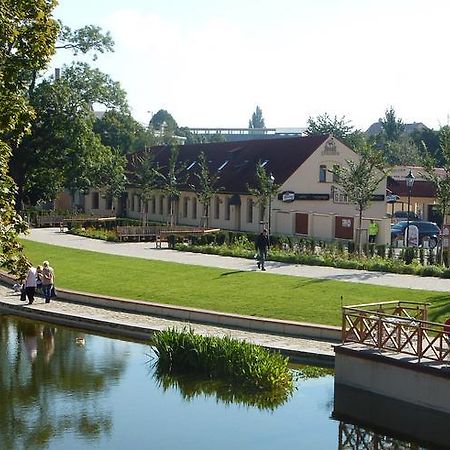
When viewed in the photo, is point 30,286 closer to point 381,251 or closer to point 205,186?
point 381,251

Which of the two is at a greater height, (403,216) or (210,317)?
(403,216)

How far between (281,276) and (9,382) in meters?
14.0

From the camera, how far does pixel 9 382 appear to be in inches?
770

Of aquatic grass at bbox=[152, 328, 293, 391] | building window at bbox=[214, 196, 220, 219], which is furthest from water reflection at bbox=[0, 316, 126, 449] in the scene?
building window at bbox=[214, 196, 220, 219]

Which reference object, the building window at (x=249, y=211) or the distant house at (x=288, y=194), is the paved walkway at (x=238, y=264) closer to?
the distant house at (x=288, y=194)

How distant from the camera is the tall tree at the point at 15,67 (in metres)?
15.1

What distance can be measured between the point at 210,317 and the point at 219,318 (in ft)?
1.06

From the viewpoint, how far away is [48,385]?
19.4m

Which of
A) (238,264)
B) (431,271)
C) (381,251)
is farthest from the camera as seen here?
(381,251)

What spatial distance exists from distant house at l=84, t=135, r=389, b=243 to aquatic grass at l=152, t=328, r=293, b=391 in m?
28.0

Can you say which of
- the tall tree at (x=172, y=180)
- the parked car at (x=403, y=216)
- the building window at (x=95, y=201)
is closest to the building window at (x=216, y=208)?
the tall tree at (x=172, y=180)

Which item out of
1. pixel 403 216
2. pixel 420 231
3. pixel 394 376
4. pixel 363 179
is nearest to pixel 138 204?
pixel 403 216

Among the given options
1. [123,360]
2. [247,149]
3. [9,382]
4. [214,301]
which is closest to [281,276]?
[214,301]

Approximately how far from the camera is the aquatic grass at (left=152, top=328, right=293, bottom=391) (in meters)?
19.0
